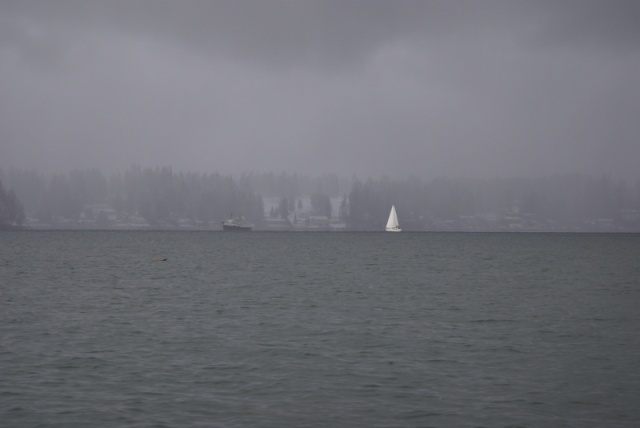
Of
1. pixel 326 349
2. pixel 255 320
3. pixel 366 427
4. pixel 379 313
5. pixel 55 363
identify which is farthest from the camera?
pixel 379 313

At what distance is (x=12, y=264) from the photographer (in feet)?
311

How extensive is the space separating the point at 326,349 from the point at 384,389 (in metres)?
7.72

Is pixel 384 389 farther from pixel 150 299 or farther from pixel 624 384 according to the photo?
pixel 150 299

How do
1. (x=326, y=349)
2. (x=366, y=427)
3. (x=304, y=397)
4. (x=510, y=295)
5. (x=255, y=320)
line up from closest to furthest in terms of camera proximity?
(x=366, y=427)
(x=304, y=397)
(x=326, y=349)
(x=255, y=320)
(x=510, y=295)

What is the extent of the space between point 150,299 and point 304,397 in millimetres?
31719

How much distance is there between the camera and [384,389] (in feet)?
82.0

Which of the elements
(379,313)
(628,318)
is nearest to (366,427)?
(379,313)

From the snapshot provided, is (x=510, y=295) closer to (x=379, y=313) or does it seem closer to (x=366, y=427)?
(x=379, y=313)

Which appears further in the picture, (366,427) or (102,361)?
(102,361)

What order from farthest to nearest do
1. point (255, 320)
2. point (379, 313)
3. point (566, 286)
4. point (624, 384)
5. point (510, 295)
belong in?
point (566, 286) < point (510, 295) < point (379, 313) < point (255, 320) < point (624, 384)

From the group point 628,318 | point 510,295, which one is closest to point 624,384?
point 628,318

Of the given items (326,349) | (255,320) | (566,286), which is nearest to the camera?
(326,349)

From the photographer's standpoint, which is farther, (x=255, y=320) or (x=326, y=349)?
(x=255, y=320)

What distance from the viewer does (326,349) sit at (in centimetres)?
3244
